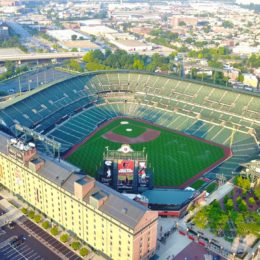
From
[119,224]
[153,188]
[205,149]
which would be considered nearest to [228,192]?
[153,188]

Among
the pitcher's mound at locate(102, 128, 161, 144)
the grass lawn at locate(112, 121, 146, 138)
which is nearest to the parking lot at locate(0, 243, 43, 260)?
the pitcher's mound at locate(102, 128, 161, 144)

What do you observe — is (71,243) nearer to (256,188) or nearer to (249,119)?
(256,188)

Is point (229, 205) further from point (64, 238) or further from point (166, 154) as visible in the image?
point (64, 238)

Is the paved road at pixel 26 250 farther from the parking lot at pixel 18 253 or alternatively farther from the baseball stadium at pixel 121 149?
the baseball stadium at pixel 121 149

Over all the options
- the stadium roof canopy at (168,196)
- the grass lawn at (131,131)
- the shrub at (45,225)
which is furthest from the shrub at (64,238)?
the grass lawn at (131,131)

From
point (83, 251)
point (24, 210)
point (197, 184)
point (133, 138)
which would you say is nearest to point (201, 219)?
point (197, 184)

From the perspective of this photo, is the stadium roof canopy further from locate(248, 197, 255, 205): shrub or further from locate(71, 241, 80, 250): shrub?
locate(71, 241, 80, 250): shrub
